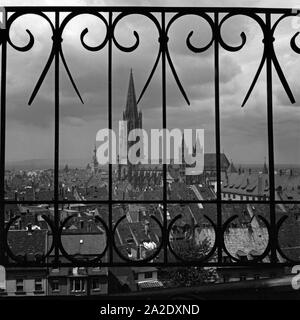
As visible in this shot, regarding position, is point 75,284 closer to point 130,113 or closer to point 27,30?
point 130,113

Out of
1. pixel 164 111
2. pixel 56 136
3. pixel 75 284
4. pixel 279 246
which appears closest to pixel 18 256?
pixel 56 136

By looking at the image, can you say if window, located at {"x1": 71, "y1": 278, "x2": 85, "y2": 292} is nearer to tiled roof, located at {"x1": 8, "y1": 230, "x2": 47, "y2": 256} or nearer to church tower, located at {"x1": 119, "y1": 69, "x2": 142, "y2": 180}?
tiled roof, located at {"x1": 8, "y1": 230, "x2": 47, "y2": 256}

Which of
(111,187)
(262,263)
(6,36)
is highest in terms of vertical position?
(6,36)

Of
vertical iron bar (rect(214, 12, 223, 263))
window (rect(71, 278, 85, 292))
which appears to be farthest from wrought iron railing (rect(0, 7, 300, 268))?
window (rect(71, 278, 85, 292))

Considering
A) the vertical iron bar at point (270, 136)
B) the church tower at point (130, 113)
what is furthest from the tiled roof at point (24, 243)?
the vertical iron bar at point (270, 136)

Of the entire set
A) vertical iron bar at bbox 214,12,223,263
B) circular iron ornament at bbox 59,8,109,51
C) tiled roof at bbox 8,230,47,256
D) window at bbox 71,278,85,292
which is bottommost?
window at bbox 71,278,85,292

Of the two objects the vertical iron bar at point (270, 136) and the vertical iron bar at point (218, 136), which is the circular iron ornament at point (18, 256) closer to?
the vertical iron bar at point (218, 136)

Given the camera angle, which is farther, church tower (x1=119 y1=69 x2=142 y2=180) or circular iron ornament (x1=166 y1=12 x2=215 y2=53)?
church tower (x1=119 y1=69 x2=142 y2=180)

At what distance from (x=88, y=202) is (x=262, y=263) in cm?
74
